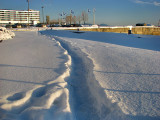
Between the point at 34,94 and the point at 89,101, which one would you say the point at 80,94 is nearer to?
the point at 89,101

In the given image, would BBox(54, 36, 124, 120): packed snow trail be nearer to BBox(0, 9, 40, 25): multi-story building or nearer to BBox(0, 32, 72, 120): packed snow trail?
BBox(0, 32, 72, 120): packed snow trail

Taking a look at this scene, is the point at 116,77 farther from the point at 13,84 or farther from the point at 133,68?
the point at 13,84

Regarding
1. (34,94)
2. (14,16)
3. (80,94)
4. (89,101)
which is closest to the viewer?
(89,101)

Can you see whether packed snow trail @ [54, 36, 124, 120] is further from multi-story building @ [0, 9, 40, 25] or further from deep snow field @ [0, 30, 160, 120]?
multi-story building @ [0, 9, 40, 25]

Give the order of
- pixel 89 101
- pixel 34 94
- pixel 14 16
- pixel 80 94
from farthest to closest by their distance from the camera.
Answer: pixel 14 16
pixel 80 94
pixel 34 94
pixel 89 101

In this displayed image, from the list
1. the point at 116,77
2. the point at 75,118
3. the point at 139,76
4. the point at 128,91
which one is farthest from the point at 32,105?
the point at 139,76

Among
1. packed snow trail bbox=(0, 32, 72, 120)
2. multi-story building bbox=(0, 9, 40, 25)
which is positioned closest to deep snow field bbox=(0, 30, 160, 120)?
packed snow trail bbox=(0, 32, 72, 120)

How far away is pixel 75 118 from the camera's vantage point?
2268mm

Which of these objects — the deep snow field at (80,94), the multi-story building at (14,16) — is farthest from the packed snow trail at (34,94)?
the multi-story building at (14,16)

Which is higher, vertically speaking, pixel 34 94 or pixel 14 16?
pixel 14 16

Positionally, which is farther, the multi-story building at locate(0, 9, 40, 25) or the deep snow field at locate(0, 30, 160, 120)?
the multi-story building at locate(0, 9, 40, 25)

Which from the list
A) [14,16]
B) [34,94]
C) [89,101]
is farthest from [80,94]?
[14,16]

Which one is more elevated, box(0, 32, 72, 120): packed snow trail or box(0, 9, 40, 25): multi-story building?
box(0, 9, 40, 25): multi-story building

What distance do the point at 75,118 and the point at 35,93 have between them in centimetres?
108
